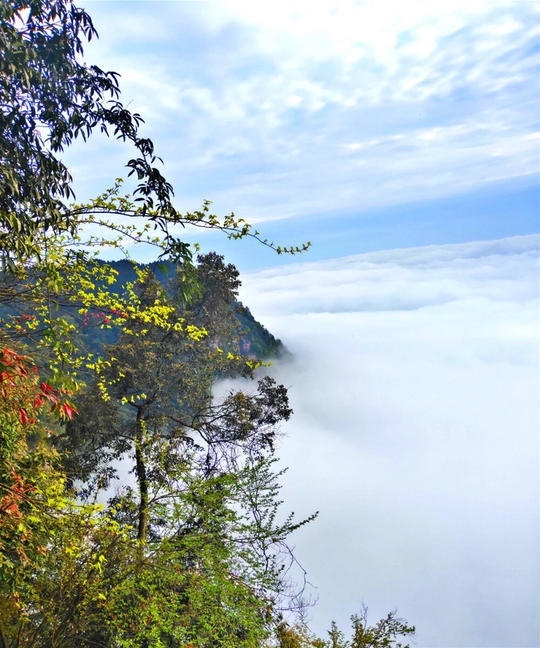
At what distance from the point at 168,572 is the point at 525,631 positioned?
166093 mm

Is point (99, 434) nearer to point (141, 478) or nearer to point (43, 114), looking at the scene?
point (141, 478)

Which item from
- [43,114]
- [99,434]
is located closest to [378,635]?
[99,434]

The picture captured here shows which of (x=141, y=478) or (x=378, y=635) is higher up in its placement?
(x=141, y=478)

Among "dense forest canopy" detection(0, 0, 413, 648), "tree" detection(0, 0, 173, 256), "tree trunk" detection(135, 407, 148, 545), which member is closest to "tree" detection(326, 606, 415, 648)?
"dense forest canopy" detection(0, 0, 413, 648)

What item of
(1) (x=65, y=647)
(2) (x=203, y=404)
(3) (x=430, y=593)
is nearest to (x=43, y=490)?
(1) (x=65, y=647)

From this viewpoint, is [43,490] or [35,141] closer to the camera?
[35,141]

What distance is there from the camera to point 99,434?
15.2 m

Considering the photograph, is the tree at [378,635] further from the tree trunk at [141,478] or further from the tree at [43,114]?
the tree at [43,114]

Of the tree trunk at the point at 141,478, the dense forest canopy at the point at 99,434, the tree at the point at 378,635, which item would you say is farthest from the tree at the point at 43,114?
the tree at the point at 378,635

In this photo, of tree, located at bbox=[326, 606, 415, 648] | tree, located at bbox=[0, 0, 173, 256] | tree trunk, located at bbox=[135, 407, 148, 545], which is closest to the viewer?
tree, located at bbox=[0, 0, 173, 256]

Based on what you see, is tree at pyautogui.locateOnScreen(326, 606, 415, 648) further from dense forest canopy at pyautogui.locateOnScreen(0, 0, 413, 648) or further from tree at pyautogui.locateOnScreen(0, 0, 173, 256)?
tree at pyautogui.locateOnScreen(0, 0, 173, 256)

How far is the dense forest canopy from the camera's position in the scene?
18.8 feet

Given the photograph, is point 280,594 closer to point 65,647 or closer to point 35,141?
point 65,647

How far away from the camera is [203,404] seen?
16.4 meters
